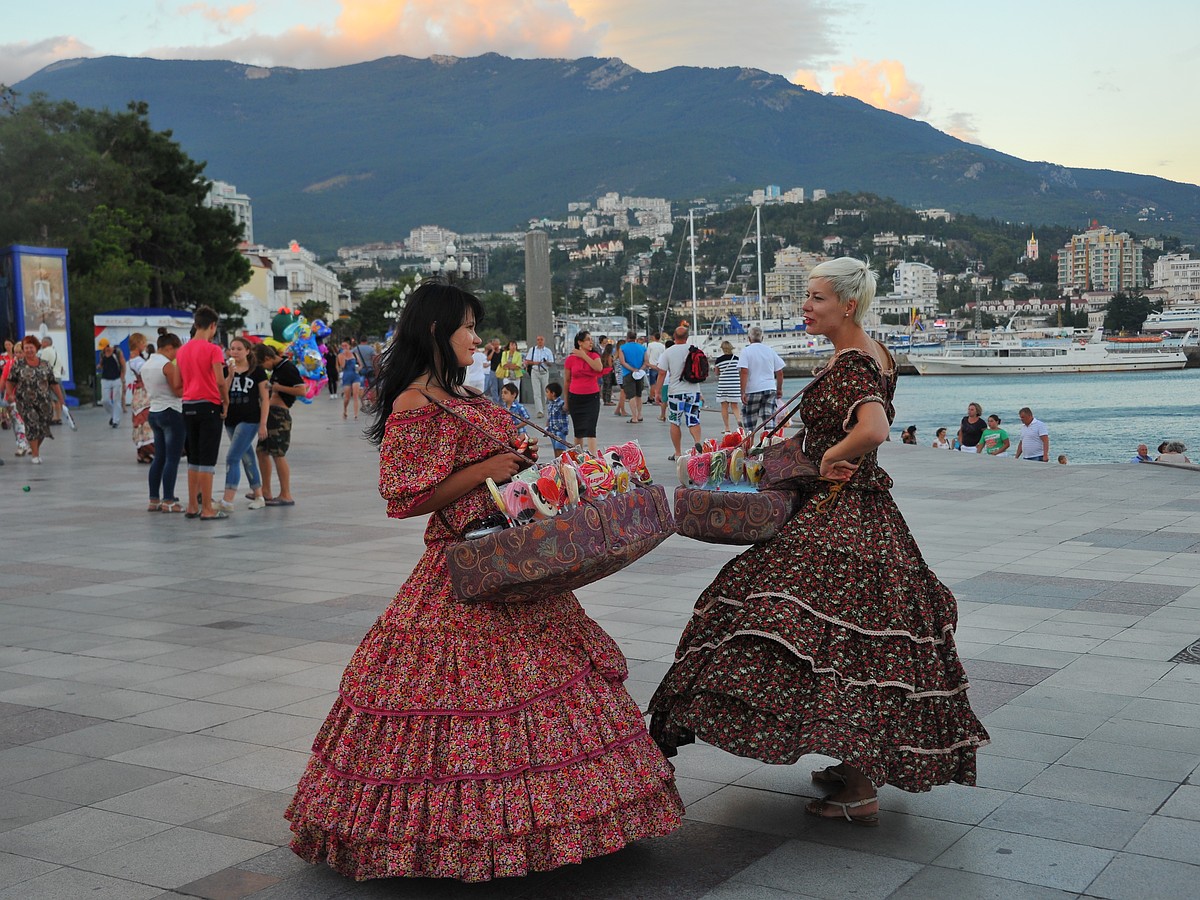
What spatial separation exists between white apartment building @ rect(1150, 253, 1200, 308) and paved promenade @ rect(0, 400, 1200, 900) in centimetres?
12204

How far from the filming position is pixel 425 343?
336 cm

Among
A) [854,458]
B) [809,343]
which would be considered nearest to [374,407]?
[854,458]

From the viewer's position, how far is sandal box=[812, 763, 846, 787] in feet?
12.6

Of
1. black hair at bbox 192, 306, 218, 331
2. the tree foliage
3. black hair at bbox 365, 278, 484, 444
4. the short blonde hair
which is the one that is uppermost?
the tree foliage

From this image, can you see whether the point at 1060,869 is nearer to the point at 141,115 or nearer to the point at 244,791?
the point at 244,791

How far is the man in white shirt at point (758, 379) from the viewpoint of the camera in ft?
48.1

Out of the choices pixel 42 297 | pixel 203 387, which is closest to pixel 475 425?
pixel 203 387

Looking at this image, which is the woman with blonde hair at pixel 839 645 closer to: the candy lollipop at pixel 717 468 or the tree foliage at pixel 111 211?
the candy lollipop at pixel 717 468

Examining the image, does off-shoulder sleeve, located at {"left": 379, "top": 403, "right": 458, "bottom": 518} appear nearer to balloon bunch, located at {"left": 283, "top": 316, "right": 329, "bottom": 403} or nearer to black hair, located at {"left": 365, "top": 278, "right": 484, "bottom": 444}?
black hair, located at {"left": 365, "top": 278, "right": 484, "bottom": 444}

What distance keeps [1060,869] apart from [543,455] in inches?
528

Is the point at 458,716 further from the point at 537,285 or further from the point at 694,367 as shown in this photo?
the point at 537,285

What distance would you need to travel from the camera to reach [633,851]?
348 centimetres

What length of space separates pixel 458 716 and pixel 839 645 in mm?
1036

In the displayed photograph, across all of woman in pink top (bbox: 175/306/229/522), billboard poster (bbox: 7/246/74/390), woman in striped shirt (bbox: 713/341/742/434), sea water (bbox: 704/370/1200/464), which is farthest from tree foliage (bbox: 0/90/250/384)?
woman in pink top (bbox: 175/306/229/522)
